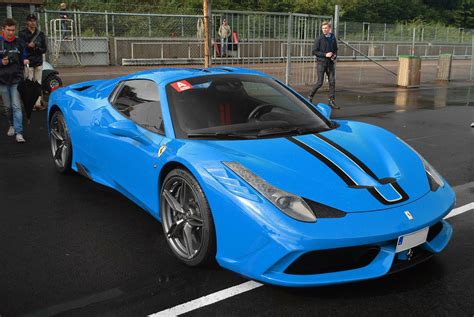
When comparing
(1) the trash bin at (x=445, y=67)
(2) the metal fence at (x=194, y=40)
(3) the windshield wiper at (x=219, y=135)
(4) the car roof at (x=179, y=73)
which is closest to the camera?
(3) the windshield wiper at (x=219, y=135)

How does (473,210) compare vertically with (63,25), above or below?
below

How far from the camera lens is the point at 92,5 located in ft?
73.8

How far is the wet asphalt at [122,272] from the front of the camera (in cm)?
286

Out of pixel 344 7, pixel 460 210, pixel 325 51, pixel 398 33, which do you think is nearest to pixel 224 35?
pixel 325 51

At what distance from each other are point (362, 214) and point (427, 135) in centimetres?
602

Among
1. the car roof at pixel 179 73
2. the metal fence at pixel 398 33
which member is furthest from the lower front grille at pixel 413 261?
the metal fence at pixel 398 33

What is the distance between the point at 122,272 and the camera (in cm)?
331

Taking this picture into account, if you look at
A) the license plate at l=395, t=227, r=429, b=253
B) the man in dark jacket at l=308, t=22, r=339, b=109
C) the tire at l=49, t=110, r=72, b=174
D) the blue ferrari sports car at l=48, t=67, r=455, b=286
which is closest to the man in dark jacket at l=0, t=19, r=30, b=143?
the tire at l=49, t=110, r=72, b=174

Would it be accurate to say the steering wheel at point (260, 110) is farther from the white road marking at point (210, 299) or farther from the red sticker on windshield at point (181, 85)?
the white road marking at point (210, 299)

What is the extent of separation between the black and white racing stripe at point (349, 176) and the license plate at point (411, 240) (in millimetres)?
215

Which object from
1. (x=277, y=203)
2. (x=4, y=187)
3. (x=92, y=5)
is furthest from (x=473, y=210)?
(x=92, y=5)

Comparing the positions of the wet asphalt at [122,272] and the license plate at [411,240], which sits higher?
the license plate at [411,240]

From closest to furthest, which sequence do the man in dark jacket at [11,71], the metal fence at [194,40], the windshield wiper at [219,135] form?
1. the windshield wiper at [219,135]
2. the man in dark jacket at [11,71]
3. the metal fence at [194,40]

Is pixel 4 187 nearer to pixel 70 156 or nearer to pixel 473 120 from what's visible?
pixel 70 156
